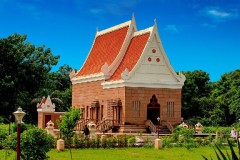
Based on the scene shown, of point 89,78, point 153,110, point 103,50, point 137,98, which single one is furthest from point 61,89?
point 137,98

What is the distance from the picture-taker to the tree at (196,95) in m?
60.1

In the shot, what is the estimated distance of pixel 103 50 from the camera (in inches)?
1895

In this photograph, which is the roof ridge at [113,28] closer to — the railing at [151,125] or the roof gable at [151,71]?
the roof gable at [151,71]

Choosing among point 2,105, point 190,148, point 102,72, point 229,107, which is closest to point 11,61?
point 2,105

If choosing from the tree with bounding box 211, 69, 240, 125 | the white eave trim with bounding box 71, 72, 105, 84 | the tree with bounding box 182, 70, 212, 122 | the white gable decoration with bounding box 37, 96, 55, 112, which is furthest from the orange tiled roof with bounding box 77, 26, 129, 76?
the tree with bounding box 182, 70, 212, 122

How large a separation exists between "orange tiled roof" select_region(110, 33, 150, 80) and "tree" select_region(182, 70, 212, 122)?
18.2 m

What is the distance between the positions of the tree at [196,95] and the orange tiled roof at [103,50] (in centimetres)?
1457

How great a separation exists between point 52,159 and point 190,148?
32.4 ft

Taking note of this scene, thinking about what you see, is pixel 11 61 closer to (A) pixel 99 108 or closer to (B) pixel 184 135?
(A) pixel 99 108

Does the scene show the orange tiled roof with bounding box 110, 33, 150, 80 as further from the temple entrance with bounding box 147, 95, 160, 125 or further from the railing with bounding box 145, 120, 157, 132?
the railing with bounding box 145, 120, 157, 132

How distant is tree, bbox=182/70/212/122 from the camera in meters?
60.1

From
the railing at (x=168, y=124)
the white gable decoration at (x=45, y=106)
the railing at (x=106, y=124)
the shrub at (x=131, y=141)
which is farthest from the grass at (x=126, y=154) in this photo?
the white gable decoration at (x=45, y=106)

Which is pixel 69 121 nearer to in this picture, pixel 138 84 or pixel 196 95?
pixel 138 84

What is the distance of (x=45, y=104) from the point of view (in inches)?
1826
